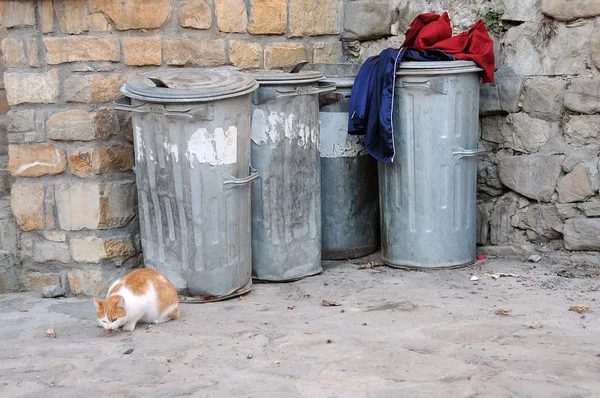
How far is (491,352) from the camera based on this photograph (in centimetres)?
360

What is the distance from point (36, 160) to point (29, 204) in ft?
0.84

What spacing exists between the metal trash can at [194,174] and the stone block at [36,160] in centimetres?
51

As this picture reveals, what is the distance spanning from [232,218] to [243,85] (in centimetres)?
71

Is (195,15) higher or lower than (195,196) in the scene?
higher

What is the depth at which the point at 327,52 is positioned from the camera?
19.0 feet

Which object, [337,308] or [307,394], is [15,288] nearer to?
[337,308]

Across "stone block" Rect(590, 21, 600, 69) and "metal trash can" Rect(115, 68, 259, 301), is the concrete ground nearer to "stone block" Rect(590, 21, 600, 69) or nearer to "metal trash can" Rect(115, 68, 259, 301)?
"metal trash can" Rect(115, 68, 259, 301)

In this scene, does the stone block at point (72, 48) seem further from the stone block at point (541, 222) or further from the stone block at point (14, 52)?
the stone block at point (541, 222)

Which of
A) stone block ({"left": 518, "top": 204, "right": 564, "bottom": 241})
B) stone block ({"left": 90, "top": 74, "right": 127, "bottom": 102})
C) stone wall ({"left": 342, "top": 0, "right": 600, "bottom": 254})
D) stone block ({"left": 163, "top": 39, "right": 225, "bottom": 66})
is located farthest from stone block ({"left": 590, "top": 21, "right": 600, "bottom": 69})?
stone block ({"left": 90, "top": 74, "right": 127, "bottom": 102})

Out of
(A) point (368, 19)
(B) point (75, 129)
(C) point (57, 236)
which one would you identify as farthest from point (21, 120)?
(A) point (368, 19)

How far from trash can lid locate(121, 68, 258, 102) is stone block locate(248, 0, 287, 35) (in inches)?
33.0

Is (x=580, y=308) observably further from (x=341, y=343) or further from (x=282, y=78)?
(x=282, y=78)

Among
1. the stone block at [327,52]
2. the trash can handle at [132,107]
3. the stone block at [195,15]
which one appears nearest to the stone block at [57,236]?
the trash can handle at [132,107]

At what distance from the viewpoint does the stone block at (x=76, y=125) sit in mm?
4730
